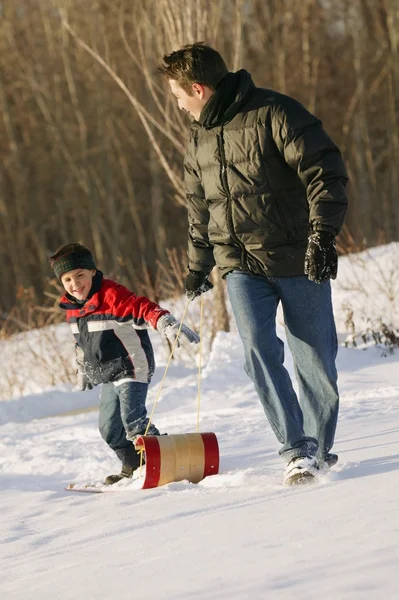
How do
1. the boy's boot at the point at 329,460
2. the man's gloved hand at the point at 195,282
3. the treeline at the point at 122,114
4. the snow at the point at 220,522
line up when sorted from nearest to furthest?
1. the snow at the point at 220,522
2. the boy's boot at the point at 329,460
3. the man's gloved hand at the point at 195,282
4. the treeline at the point at 122,114

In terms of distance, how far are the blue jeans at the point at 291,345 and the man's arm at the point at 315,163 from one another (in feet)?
1.12

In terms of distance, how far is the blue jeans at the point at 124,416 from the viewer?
5137 mm

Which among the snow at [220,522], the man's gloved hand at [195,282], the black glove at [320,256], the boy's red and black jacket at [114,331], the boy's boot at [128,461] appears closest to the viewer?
the snow at [220,522]

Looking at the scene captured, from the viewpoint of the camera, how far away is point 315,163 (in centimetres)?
385

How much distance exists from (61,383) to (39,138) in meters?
23.5

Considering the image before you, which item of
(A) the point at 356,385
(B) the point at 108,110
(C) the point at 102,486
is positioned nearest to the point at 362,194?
(B) the point at 108,110

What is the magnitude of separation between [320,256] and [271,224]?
0.30 meters

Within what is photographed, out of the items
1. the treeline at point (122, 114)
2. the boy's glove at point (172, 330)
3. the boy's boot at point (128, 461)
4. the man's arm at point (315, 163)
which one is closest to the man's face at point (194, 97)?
the man's arm at point (315, 163)

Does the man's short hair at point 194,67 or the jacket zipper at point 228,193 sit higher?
the man's short hair at point 194,67

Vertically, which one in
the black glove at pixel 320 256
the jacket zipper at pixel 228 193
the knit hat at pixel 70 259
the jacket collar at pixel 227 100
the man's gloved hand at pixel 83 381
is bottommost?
the man's gloved hand at pixel 83 381

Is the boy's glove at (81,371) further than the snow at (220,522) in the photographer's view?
Yes

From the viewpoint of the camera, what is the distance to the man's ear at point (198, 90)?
13.5 ft

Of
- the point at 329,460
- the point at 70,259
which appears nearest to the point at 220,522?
the point at 329,460

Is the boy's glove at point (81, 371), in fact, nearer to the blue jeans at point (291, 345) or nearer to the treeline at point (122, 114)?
the blue jeans at point (291, 345)
